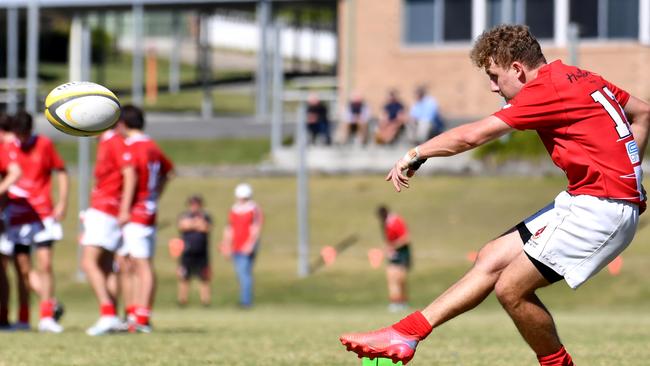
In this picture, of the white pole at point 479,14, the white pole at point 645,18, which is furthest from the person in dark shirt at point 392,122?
the white pole at point 645,18

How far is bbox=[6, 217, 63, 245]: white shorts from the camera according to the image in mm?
13023

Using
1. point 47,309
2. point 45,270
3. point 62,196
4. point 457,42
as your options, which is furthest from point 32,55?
point 47,309

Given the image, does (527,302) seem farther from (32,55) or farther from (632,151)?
(32,55)

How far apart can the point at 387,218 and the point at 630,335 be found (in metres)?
9.89

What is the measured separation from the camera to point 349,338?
23.0 ft

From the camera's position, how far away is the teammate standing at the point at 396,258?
21.4 m

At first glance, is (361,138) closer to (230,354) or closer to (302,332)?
(302,332)

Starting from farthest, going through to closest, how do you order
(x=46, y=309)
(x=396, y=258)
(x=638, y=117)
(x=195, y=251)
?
(x=195, y=251)
(x=396, y=258)
(x=46, y=309)
(x=638, y=117)

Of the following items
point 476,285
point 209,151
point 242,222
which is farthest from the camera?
point 209,151

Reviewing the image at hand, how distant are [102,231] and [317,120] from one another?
21.3 m

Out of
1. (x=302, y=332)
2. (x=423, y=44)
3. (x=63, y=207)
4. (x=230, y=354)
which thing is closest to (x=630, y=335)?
(x=302, y=332)

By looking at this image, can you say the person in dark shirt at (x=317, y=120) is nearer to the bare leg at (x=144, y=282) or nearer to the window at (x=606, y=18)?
the window at (x=606, y=18)

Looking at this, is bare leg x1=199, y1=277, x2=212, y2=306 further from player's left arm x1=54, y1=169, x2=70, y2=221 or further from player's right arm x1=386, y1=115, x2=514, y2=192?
player's right arm x1=386, y1=115, x2=514, y2=192

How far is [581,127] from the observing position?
6.85 metres
